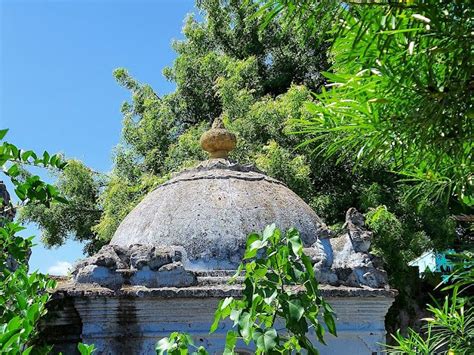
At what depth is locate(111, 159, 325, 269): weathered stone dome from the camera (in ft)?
17.2

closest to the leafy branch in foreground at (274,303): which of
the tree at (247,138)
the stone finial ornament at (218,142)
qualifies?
the stone finial ornament at (218,142)

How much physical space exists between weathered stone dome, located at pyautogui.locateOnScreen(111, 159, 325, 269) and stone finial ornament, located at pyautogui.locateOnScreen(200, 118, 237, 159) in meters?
0.21

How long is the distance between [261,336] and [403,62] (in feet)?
3.95

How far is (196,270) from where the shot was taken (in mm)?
5148

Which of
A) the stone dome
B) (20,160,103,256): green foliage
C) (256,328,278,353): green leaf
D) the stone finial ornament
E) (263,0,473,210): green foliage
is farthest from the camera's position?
(20,160,103,256): green foliage

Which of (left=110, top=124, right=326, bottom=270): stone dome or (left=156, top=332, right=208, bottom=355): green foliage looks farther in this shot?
(left=110, top=124, right=326, bottom=270): stone dome

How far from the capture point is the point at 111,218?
1162cm

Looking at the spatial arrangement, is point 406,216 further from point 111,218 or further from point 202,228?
point 202,228

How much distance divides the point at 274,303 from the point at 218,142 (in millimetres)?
3930

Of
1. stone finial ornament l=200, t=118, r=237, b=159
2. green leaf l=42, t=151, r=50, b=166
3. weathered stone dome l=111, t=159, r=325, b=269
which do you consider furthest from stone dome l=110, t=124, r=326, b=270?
green leaf l=42, t=151, r=50, b=166

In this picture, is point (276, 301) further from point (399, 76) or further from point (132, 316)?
point (132, 316)

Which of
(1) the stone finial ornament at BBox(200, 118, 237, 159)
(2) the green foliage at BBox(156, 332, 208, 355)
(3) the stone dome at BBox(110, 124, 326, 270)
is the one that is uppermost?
(1) the stone finial ornament at BBox(200, 118, 237, 159)

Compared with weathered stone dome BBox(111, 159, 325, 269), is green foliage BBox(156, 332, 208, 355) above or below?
below

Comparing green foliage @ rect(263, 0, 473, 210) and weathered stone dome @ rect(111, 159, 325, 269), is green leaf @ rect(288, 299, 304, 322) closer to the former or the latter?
green foliage @ rect(263, 0, 473, 210)
